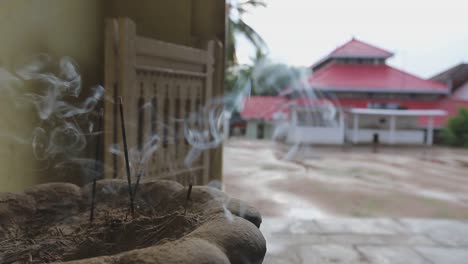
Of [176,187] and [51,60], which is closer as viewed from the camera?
[176,187]

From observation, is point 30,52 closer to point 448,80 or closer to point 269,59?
point 269,59

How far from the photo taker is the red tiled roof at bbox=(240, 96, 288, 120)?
26.6ft

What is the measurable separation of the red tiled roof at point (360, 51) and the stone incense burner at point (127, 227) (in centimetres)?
847

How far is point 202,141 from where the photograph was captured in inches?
95.0

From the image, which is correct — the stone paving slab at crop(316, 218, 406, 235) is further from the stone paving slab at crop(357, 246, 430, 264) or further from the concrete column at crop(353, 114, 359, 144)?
the concrete column at crop(353, 114, 359, 144)

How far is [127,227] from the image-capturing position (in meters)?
0.86

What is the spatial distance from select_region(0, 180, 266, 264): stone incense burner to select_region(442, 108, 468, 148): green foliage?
33.4 feet

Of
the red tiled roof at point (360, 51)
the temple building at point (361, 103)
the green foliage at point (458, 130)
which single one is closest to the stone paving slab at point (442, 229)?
the temple building at point (361, 103)

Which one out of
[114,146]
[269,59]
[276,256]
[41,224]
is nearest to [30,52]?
[114,146]

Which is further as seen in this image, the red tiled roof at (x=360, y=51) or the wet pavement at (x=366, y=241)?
the red tiled roof at (x=360, y=51)

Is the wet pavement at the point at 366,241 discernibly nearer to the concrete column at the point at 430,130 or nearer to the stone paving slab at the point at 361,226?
the stone paving slab at the point at 361,226

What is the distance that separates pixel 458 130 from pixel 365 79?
115 inches

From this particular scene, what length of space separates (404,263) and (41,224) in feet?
5.29

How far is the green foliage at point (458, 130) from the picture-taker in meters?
9.41
